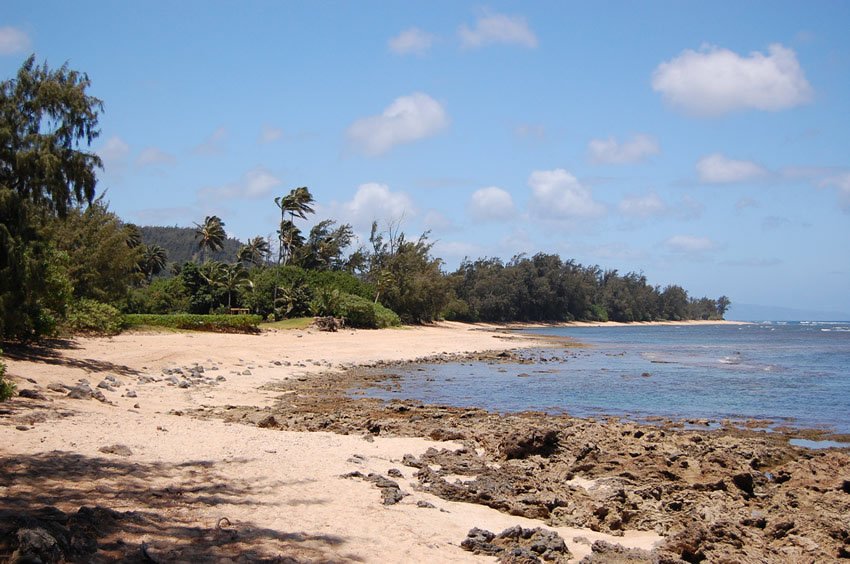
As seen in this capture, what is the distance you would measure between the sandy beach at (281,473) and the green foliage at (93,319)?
9.50 m

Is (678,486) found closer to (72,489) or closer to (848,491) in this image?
(848,491)

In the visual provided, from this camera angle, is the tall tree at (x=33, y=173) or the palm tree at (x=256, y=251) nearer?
the tall tree at (x=33, y=173)

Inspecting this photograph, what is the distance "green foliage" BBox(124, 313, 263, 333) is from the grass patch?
3095 millimetres

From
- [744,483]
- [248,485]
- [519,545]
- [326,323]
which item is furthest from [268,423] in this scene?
[326,323]

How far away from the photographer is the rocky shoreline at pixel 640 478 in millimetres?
8133

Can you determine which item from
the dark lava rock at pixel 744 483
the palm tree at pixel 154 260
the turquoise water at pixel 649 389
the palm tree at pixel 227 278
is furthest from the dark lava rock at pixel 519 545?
the palm tree at pixel 154 260

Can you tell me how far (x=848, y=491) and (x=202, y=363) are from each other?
69.6 feet

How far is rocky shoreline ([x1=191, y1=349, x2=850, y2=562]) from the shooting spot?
26.7 ft

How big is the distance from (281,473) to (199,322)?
3306 cm

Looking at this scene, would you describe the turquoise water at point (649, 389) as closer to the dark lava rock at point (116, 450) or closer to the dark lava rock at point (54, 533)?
the dark lava rock at point (116, 450)

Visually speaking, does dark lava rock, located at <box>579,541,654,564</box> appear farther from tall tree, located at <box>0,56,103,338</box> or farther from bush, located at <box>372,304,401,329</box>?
bush, located at <box>372,304,401,329</box>

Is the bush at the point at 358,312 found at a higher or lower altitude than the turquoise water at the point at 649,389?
higher

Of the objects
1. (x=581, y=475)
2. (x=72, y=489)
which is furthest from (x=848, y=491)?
(x=72, y=489)

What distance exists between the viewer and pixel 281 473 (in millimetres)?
9391
